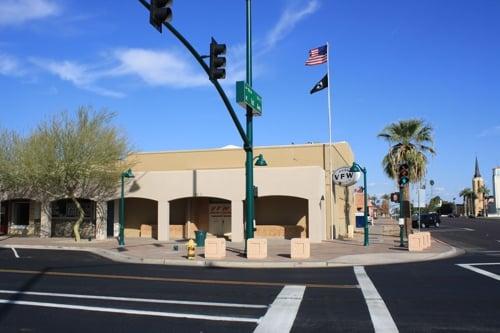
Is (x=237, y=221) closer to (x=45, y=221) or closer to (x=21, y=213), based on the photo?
(x=45, y=221)

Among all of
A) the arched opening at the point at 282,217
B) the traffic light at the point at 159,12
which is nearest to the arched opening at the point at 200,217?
the arched opening at the point at 282,217

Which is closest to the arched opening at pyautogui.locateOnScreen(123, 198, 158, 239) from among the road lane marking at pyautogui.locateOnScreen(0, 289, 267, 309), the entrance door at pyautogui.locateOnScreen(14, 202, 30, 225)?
the entrance door at pyautogui.locateOnScreen(14, 202, 30, 225)

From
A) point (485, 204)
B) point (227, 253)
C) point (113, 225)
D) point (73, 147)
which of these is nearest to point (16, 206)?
point (113, 225)

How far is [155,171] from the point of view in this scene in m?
33.8

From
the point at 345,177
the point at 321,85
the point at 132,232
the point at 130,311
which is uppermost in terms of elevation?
the point at 321,85

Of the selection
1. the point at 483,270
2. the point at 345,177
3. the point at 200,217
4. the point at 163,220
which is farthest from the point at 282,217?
the point at 483,270

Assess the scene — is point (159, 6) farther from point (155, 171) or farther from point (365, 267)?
point (155, 171)

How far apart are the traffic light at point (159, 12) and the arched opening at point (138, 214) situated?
76.1 ft

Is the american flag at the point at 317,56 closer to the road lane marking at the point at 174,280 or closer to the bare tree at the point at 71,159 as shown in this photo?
the bare tree at the point at 71,159

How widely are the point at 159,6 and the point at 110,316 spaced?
23.0 ft

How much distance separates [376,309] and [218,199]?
2430cm

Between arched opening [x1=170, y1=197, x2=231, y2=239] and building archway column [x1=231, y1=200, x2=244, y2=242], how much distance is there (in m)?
2.67

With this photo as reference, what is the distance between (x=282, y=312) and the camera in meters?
9.52

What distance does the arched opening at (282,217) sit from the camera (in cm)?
3153
